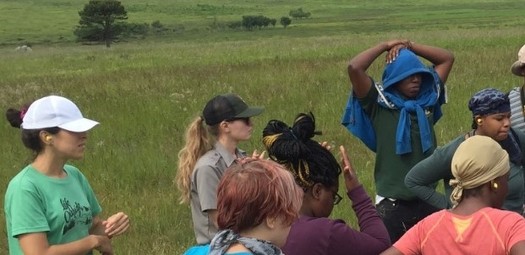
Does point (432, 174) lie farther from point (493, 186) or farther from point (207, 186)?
point (207, 186)

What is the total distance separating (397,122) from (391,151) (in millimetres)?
187

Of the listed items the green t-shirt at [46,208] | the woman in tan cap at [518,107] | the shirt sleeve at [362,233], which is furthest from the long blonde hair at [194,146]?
the woman in tan cap at [518,107]

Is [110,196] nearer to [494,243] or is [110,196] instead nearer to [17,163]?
[17,163]

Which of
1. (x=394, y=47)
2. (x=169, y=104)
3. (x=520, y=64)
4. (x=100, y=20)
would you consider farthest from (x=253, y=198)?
(x=100, y=20)

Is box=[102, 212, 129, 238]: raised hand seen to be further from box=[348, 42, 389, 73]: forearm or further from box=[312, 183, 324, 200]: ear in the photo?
box=[348, 42, 389, 73]: forearm

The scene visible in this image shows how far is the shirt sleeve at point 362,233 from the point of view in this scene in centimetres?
342

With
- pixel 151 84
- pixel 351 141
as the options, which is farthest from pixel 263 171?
pixel 151 84

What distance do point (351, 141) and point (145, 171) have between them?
8.21 ft

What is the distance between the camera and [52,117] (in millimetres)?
4258

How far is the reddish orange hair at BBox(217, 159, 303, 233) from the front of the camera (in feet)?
9.50

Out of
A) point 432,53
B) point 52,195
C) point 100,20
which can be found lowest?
point 100,20

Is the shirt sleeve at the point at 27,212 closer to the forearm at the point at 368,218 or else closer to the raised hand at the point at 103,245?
the raised hand at the point at 103,245

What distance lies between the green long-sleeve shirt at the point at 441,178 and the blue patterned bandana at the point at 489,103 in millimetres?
175

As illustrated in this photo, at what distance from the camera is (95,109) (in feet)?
42.1
